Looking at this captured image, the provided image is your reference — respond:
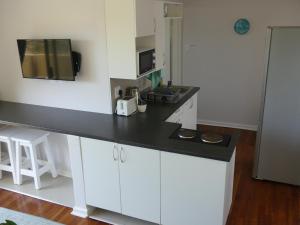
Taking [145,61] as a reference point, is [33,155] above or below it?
below

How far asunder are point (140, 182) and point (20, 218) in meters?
1.31

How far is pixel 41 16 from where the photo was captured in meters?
3.06

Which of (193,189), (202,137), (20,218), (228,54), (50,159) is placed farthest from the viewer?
(228,54)

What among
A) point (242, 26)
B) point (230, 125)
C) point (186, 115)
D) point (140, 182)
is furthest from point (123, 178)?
point (242, 26)

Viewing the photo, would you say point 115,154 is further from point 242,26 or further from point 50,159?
point 242,26

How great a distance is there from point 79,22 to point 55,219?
1927mm

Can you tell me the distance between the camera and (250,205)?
3.03 metres

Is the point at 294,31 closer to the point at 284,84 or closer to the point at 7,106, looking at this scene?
the point at 284,84

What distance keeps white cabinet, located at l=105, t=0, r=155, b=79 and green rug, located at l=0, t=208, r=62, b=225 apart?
5.08 ft

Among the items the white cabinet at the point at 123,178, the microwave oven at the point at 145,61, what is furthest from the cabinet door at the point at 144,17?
the white cabinet at the point at 123,178

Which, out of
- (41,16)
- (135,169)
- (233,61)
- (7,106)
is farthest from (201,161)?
(233,61)

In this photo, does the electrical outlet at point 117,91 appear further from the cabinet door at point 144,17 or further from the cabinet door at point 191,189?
the cabinet door at point 191,189

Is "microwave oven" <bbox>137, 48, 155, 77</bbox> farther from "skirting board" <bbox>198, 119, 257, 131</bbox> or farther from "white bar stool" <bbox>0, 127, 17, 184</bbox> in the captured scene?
"skirting board" <bbox>198, 119, 257, 131</bbox>

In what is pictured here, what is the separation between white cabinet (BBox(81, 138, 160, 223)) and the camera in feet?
8.06
